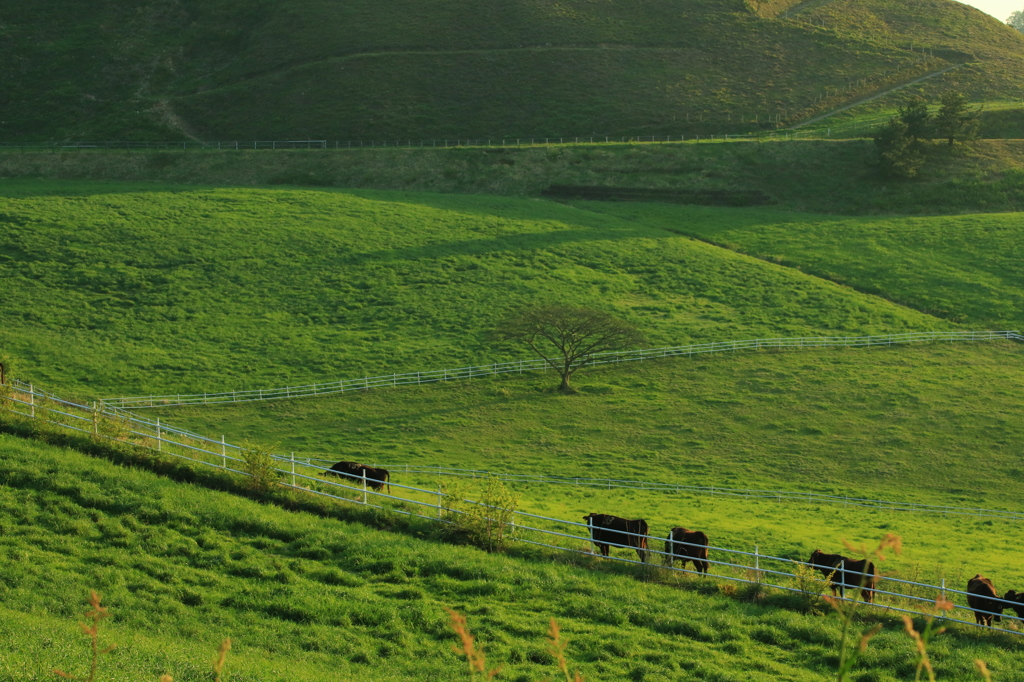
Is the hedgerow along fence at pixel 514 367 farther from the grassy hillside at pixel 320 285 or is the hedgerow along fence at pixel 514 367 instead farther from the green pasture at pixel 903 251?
the green pasture at pixel 903 251

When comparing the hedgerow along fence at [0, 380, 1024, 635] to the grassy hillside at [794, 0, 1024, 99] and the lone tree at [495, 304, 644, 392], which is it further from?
the grassy hillside at [794, 0, 1024, 99]

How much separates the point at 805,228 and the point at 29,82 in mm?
93243

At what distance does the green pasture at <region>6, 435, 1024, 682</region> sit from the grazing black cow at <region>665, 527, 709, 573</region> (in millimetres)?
937

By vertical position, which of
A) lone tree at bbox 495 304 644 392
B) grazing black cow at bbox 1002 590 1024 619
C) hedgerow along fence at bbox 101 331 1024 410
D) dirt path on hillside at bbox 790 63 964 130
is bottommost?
hedgerow along fence at bbox 101 331 1024 410

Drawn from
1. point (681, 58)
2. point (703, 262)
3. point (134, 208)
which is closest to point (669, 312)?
point (703, 262)

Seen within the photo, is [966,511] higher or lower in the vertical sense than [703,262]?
lower

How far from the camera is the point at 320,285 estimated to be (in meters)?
56.6

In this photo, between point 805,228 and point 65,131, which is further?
point 65,131

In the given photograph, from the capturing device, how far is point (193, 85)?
113 metres

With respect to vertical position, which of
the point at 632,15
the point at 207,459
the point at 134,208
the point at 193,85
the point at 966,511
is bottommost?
the point at 966,511

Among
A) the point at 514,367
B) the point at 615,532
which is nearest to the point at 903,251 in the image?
the point at 514,367

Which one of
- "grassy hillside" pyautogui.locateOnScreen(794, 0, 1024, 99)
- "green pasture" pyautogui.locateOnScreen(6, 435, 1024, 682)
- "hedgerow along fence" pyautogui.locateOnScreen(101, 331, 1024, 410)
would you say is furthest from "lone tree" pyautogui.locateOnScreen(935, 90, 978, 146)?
"green pasture" pyautogui.locateOnScreen(6, 435, 1024, 682)

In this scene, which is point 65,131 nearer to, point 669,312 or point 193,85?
point 193,85

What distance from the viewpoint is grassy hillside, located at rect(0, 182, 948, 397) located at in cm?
→ 4662
